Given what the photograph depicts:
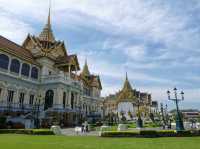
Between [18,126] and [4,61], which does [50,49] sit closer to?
[4,61]

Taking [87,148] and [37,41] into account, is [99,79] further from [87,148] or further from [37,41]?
[87,148]

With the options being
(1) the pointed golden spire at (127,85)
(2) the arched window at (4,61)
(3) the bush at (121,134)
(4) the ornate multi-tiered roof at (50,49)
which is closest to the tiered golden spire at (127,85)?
(1) the pointed golden spire at (127,85)

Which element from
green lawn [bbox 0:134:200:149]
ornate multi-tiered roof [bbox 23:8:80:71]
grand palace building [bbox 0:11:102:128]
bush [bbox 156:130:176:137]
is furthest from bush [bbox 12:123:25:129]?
bush [bbox 156:130:176:137]

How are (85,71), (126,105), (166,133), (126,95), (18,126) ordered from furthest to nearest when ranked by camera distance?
(126,95) < (126,105) < (85,71) < (18,126) < (166,133)

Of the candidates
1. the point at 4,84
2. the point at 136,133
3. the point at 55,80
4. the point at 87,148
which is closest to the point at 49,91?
the point at 55,80

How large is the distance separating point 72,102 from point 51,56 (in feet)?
35.3

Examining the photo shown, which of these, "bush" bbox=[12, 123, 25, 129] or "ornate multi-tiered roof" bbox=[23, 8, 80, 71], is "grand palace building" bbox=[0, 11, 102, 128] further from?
"bush" bbox=[12, 123, 25, 129]

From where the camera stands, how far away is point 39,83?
41.4m

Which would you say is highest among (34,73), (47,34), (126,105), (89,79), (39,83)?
→ (47,34)

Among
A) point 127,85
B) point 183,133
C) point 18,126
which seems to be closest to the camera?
point 183,133

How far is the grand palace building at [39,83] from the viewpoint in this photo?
113 ft

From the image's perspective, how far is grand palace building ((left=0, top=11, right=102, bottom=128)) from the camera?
34375 mm

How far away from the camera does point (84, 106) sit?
5953 cm

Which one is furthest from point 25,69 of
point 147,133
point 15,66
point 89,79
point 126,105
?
point 126,105
